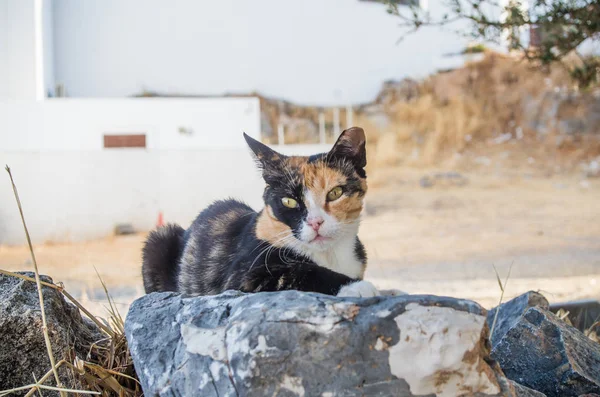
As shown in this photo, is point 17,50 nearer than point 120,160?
Yes

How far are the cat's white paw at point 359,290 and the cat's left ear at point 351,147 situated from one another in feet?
1.76

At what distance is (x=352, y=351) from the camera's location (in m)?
1.31

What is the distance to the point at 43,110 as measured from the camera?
10.7 metres

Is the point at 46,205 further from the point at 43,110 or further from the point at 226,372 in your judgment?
→ the point at 226,372

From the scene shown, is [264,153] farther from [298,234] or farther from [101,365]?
[101,365]

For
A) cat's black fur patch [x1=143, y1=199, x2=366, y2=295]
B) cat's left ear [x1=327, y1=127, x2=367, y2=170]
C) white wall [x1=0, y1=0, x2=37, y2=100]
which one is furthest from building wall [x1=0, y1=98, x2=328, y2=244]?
cat's left ear [x1=327, y1=127, x2=367, y2=170]

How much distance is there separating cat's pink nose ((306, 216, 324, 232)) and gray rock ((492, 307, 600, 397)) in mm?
773

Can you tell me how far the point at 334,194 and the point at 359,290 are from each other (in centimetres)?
46

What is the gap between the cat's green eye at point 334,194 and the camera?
6.64 ft

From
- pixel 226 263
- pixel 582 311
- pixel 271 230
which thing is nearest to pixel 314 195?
pixel 271 230

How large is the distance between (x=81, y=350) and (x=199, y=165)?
914cm

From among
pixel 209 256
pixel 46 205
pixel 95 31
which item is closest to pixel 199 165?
pixel 46 205

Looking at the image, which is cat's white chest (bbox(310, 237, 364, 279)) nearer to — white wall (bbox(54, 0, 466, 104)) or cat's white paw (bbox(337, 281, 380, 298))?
cat's white paw (bbox(337, 281, 380, 298))

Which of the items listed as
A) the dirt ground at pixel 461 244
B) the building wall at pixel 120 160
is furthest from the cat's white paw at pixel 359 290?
the building wall at pixel 120 160
